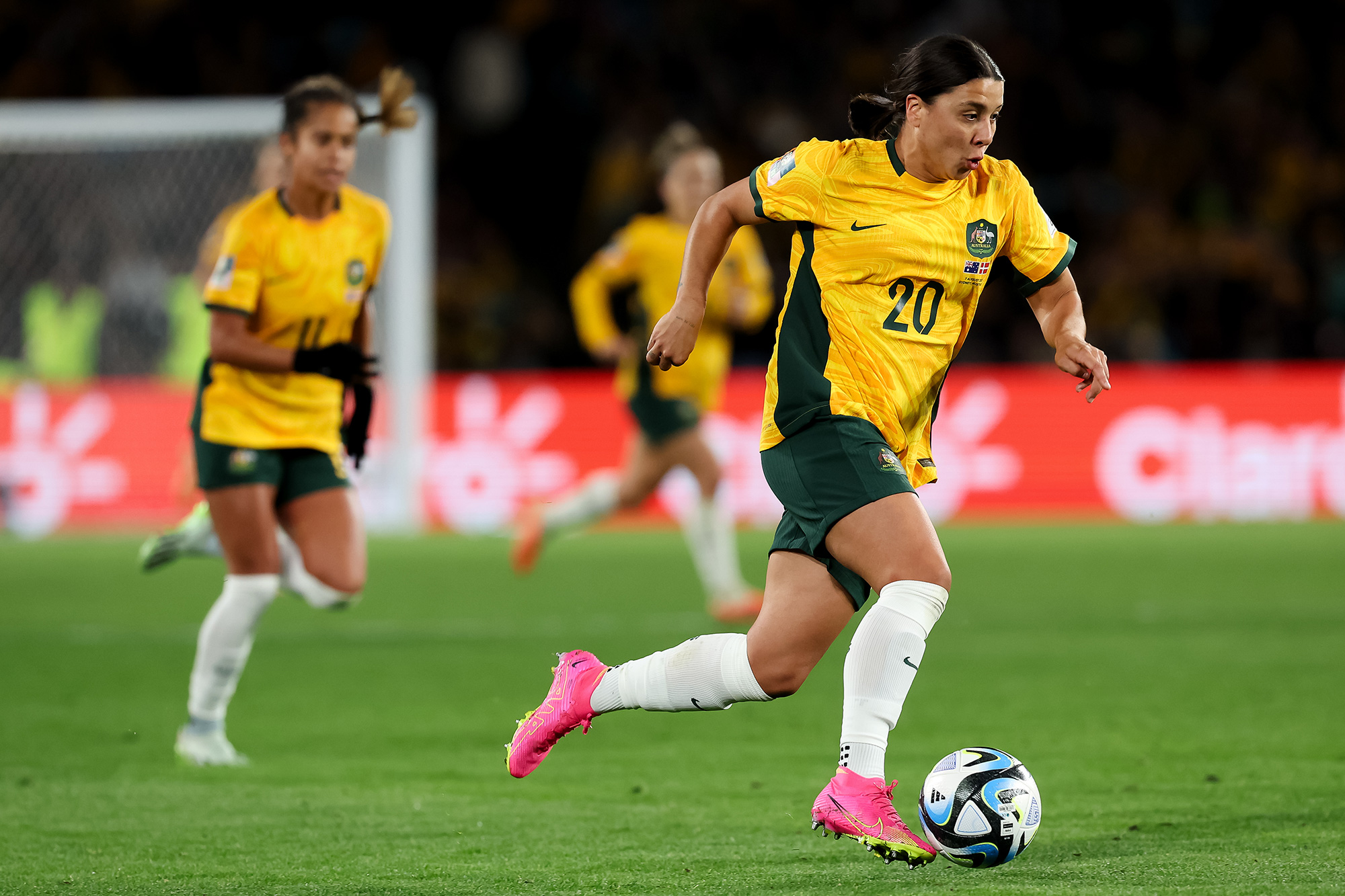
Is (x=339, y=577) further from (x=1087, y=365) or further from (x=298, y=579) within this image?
(x=1087, y=365)

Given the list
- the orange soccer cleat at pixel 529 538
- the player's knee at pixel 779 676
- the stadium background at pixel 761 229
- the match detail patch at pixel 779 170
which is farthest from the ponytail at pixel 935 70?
the stadium background at pixel 761 229

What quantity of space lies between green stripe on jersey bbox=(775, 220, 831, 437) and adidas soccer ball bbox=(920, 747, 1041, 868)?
897 mm

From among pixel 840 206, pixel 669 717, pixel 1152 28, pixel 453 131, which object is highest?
pixel 1152 28

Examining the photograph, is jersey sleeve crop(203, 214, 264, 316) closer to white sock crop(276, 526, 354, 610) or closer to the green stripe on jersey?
white sock crop(276, 526, 354, 610)

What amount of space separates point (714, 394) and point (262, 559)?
4.78 metres

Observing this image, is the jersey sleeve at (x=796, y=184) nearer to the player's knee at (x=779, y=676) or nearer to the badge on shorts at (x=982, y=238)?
the badge on shorts at (x=982, y=238)

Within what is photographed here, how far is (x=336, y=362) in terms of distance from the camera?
5.79 m

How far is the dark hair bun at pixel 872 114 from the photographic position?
441 cm

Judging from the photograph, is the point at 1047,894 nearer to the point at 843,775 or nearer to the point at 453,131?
the point at 843,775

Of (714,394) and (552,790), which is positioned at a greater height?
(714,394)

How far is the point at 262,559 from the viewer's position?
586 centimetres

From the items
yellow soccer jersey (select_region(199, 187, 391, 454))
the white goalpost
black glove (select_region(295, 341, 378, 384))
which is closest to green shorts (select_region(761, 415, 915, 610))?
black glove (select_region(295, 341, 378, 384))

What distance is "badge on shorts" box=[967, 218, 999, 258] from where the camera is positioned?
4.32 meters

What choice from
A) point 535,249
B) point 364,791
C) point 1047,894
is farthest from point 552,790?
point 535,249
